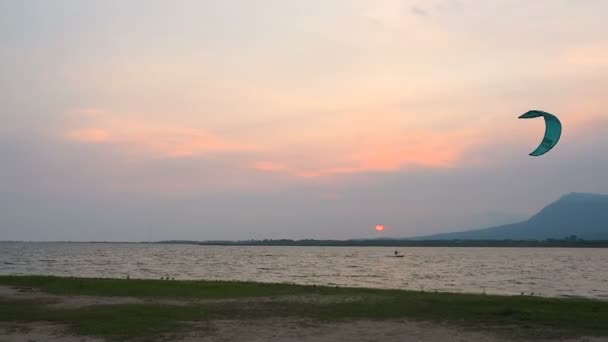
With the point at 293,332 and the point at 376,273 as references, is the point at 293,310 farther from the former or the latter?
the point at 376,273

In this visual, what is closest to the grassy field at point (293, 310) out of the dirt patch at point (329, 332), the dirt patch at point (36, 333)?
the dirt patch at point (36, 333)

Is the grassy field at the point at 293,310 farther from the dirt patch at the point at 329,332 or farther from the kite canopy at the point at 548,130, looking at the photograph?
the kite canopy at the point at 548,130

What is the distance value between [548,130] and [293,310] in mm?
10158

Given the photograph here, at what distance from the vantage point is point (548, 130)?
18844 millimetres

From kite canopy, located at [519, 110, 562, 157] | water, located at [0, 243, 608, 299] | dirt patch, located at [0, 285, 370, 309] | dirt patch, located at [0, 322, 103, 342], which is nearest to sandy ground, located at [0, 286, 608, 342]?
dirt patch, located at [0, 322, 103, 342]

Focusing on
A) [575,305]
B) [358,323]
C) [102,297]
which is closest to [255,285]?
[102,297]

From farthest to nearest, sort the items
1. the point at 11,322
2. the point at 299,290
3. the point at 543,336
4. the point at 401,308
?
the point at 299,290 < the point at 401,308 < the point at 11,322 < the point at 543,336

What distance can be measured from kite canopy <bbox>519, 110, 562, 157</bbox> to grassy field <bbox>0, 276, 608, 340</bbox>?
5.15m

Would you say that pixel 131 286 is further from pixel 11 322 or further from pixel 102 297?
pixel 11 322

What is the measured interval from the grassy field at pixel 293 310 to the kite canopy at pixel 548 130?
5151 millimetres

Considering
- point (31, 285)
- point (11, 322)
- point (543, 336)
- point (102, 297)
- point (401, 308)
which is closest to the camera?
point (543, 336)

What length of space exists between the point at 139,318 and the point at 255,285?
1184 cm

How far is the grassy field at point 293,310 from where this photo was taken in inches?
643

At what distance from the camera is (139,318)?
58.1 ft
